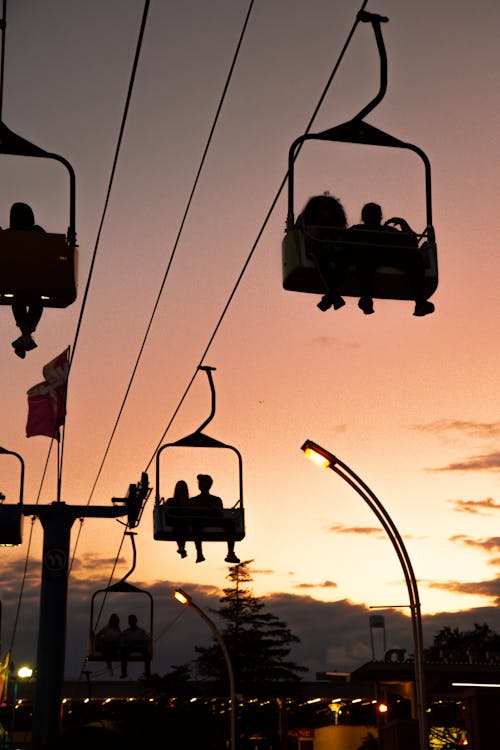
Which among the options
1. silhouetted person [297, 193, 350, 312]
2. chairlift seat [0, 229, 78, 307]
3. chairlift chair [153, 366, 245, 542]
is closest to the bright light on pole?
chairlift chair [153, 366, 245, 542]

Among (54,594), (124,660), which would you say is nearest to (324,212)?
(124,660)

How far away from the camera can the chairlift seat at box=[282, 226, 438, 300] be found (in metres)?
9.23

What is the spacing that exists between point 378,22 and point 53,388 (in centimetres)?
1787

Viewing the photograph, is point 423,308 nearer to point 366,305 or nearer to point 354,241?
point 366,305

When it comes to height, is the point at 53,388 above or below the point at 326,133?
above

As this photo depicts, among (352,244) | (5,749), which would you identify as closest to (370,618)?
(5,749)

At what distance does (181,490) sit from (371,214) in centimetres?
1084

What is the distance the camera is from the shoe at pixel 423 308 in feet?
32.6

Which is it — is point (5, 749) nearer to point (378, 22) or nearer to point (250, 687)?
point (378, 22)

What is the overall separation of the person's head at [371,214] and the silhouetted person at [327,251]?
26.0 inches

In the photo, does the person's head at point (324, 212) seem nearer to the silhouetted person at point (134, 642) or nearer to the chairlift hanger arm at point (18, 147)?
the chairlift hanger arm at point (18, 147)

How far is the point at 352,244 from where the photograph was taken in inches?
364

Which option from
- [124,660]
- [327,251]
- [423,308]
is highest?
[327,251]

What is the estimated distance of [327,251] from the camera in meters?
9.28
